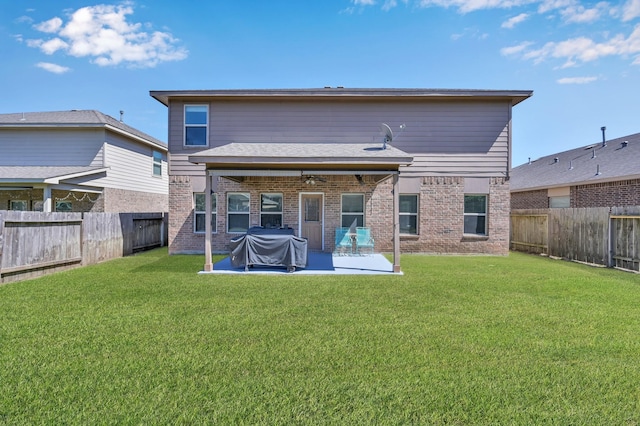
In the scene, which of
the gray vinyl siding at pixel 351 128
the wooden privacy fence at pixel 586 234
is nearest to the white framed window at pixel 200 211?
the gray vinyl siding at pixel 351 128

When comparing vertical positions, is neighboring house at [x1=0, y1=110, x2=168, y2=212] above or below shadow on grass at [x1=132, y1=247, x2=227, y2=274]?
above

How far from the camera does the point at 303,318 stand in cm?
512

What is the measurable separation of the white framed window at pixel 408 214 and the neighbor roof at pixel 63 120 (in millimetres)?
Result: 12234

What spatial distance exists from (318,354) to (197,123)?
10.5 metres

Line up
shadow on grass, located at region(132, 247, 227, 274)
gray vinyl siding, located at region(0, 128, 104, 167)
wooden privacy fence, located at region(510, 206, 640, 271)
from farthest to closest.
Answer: gray vinyl siding, located at region(0, 128, 104, 167), wooden privacy fence, located at region(510, 206, 640, 271), shadow on grass, located at region(132, 247, 227, 274)

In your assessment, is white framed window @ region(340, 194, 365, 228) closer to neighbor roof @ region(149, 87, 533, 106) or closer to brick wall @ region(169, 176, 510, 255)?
brick wall @ region(169, 176, 510, 255)

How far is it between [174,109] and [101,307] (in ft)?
27.5

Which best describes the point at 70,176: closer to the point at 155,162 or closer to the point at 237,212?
the point at 155,162

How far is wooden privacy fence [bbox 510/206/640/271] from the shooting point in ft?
31.0

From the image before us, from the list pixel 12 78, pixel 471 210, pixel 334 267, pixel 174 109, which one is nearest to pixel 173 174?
pixel 174 109

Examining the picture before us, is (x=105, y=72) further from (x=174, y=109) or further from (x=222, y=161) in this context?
(x=222, y=161)

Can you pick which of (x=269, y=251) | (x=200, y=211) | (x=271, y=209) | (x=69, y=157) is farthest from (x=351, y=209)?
(x=69, y=157)

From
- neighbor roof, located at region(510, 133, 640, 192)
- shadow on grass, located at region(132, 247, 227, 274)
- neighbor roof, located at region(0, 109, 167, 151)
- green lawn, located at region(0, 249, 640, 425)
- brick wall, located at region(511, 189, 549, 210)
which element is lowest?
green lawn, located at region(0, 249, 640, 425)

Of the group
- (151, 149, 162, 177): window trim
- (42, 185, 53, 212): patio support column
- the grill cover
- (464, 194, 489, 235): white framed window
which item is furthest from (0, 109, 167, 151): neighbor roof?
(464, 194, 489, 235): white framed window
